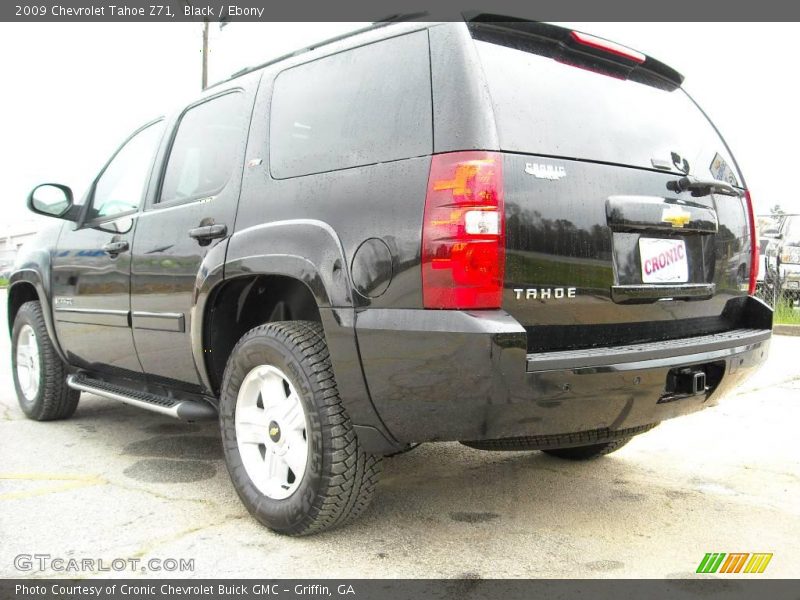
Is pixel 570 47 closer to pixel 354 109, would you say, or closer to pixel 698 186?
pixel 698 186

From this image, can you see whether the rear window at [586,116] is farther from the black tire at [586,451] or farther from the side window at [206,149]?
the black tire at [586,451]

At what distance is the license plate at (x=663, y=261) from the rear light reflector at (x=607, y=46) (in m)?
0.78

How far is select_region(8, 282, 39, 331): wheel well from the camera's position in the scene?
5023 millimetres

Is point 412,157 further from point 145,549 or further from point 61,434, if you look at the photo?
point 61,434

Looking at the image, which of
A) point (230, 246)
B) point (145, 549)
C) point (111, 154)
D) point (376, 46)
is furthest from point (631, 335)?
point (111, 154)

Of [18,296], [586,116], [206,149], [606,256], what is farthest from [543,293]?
[18,296]

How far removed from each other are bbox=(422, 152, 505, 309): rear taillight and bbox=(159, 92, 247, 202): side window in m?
1.32

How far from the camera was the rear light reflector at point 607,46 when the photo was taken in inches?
109

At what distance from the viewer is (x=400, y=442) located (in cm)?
252

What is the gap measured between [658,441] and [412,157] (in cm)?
277

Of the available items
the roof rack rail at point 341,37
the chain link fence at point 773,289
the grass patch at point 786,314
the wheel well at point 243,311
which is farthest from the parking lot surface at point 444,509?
the chain link fence at point 773,289

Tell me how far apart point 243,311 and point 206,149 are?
890mm

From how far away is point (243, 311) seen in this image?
131 inches
